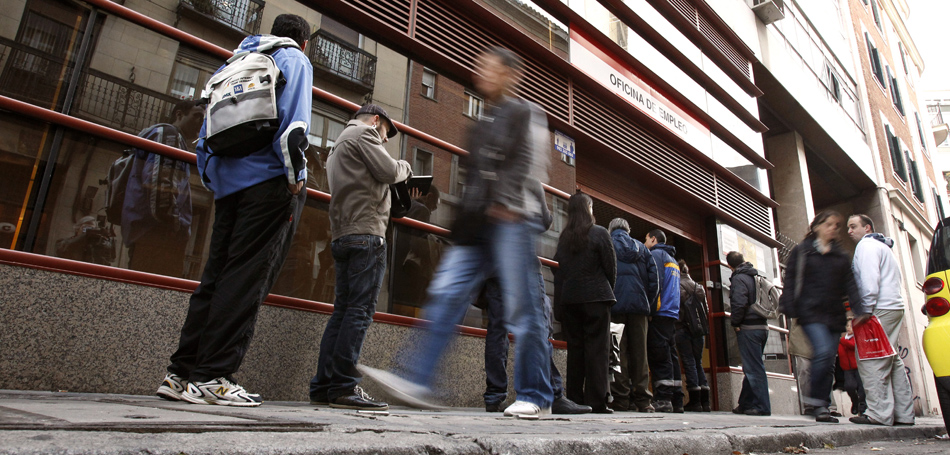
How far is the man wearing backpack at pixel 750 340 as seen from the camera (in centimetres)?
633

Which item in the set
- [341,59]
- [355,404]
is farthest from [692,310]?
[355,404]

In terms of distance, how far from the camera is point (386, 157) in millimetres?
3609

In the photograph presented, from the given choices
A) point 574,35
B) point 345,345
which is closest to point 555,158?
point 574,35

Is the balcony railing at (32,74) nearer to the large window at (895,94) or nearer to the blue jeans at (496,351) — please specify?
the blue jeans at (496,351)

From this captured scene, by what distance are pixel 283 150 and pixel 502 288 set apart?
49.1 inches

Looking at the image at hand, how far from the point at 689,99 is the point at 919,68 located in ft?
72.9

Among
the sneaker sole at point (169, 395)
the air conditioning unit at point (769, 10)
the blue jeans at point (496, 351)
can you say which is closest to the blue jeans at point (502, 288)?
the sneaker sole at point (169, 395)

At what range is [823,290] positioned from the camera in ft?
15.5

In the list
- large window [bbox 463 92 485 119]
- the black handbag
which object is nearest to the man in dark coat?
large window [bbox 463 92 485 119]

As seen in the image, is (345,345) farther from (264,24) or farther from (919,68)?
(919,68)

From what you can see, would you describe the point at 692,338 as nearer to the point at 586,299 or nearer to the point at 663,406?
the point at 663,406

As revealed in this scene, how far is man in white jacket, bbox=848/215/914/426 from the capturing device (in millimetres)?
4812

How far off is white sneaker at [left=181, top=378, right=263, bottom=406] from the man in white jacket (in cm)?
483

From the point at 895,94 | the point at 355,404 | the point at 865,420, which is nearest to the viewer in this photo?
the point at 355,404
